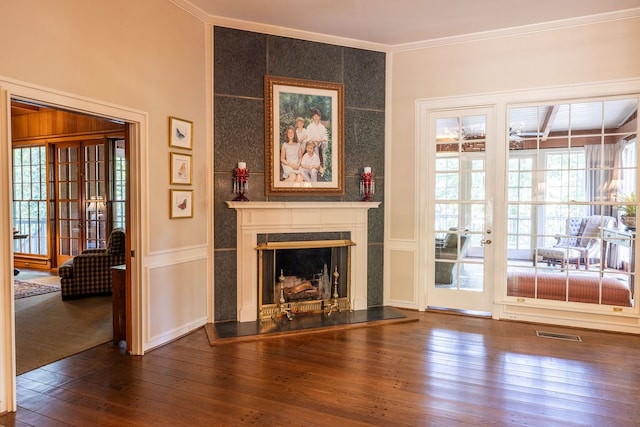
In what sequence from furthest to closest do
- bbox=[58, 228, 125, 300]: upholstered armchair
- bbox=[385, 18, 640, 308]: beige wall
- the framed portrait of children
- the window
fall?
the window, bbox=[58, 228, 125, 300]: upholstered armchair, the framed portrait of children, bbox=[385, 18, 640, 308]: beige wall

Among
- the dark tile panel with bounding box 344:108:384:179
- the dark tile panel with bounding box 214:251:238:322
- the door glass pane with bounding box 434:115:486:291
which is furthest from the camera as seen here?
the dark tile panel with bounding box 344:108:384:179

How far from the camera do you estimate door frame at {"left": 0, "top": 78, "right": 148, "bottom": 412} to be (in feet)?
8.05

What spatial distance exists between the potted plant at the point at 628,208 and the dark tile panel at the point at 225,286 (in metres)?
4.18

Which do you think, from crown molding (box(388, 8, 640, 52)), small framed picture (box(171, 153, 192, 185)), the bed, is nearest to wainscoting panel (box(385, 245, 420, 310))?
the bed

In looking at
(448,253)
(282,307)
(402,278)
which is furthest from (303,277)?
(448,253)

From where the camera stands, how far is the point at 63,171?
23.7 feet

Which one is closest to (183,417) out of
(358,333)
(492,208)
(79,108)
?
(358,333)

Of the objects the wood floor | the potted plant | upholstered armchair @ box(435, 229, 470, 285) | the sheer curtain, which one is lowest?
the wood floor

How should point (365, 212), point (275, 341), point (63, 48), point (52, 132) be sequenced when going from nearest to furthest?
point (63, 48), point (275, 341), point (365, 212), point (52, 132)

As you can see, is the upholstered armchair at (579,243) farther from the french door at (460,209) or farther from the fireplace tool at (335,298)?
the fireplace tool at (335,298)

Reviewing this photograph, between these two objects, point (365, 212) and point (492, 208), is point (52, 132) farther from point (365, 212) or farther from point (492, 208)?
point (492, 208)

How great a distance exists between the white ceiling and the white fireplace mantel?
1.97 meters

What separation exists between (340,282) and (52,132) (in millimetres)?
6171

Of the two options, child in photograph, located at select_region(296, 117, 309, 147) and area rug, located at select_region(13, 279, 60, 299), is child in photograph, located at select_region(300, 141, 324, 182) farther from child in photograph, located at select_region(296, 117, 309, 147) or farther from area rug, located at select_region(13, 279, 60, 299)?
area rug, located at select_region(13, 279, 60, 299)
